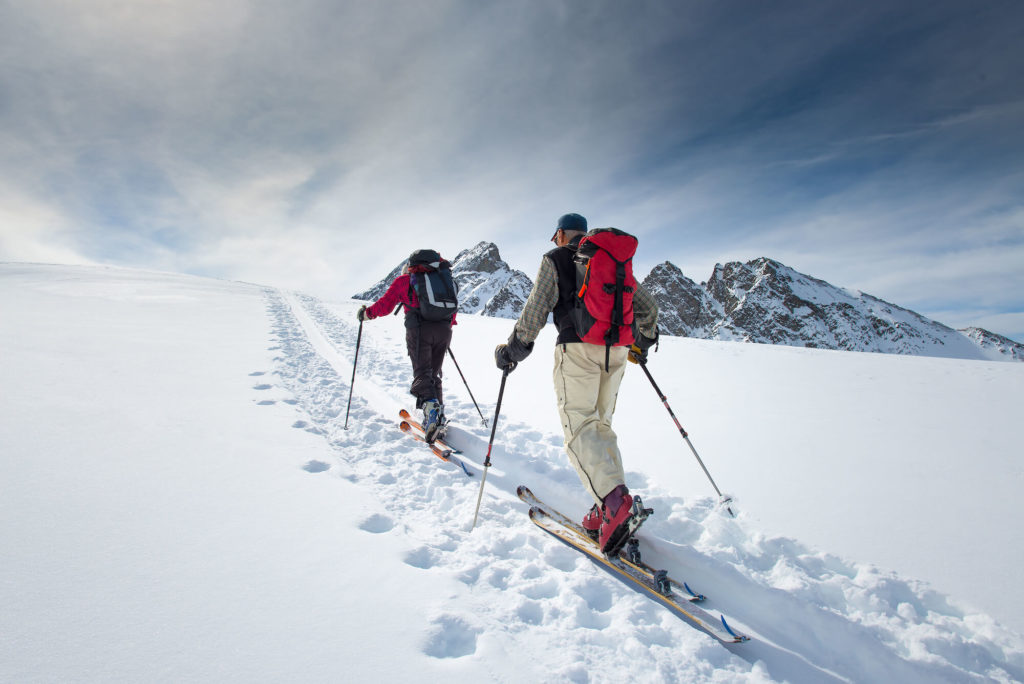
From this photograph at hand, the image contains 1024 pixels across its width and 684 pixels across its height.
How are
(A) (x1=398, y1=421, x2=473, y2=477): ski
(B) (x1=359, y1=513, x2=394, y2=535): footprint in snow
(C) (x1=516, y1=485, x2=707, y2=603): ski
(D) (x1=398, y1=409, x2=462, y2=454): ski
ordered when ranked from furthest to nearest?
(D) (x1=398, y1=409, x2=462, y2=454): ski < (A) (x1=398, y1=421, x2=473, y2=477): ski < (B) (x1=359, y1=513, x2=394, y2=535): footprint in snow < (C) (x1=516, y1=485, x2=707, y2=603): ski

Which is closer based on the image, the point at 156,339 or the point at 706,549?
the point at 706,549

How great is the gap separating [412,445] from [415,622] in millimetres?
2885

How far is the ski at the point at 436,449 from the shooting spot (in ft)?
14.6

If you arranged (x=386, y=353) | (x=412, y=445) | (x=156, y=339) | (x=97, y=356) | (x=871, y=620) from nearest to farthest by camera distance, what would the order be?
Result: 1. (x=871, y=620)
2. (x=412, y=445)
3. (x=97, y=356)
4. (x=156, y=339)
5. (x=386, y=353)

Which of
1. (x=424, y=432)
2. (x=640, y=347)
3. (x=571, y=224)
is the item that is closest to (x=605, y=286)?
(x=571, y=224)

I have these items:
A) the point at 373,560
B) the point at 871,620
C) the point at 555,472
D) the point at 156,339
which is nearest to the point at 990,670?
the point at 871,620

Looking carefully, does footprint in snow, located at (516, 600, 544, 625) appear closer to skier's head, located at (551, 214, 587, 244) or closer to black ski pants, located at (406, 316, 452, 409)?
skier's head, located at (551, 214, 587, 244)

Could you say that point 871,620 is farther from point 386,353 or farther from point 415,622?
point 386,353

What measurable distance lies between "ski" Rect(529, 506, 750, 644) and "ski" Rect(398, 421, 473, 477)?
1166 mm

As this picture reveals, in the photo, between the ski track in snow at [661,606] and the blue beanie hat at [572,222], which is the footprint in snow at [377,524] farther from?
the blue beanie hat at [572,222]

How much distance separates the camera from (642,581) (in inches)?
108

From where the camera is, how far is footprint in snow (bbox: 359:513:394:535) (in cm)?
300

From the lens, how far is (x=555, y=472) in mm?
4438

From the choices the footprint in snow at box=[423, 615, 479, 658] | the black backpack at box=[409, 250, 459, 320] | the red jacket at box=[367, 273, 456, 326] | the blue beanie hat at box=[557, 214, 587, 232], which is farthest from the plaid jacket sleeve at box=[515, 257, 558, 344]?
the red jacket at box=[367, 273, 456, 326]
